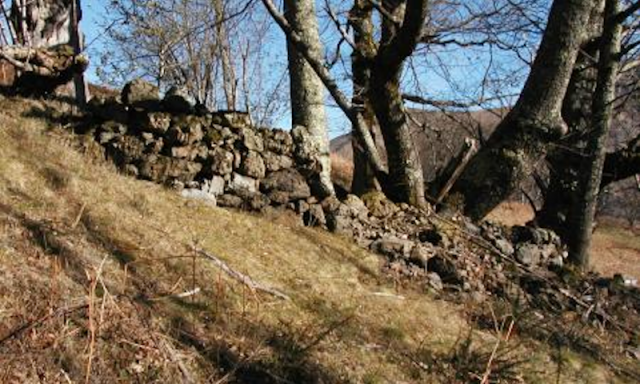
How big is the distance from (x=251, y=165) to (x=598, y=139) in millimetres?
4624

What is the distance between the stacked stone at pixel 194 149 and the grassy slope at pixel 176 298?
29 centimetres

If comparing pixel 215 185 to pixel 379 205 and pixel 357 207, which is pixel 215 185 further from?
pixel 379 205

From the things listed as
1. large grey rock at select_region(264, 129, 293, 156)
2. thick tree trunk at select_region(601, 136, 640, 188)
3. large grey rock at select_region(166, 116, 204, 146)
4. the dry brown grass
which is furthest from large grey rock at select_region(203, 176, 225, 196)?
the dry brown grass

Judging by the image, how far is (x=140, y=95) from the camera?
22.7ft

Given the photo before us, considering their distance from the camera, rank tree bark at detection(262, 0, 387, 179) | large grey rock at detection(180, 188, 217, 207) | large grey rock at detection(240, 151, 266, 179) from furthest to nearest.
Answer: tree bark at detection(262, 0, 387, 179) < large grey rock at detection(240, 151, 266, 179) < large grey rock at detection(180, 188, 217, 207)

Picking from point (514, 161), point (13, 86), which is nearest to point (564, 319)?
point (514, 161)

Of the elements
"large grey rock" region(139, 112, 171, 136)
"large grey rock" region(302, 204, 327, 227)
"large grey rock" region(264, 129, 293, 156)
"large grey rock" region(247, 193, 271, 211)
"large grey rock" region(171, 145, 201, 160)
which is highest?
"large grey rock" region(139, 112, 171, 136)

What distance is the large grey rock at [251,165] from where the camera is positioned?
22.3ft

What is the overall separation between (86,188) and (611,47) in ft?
21.9

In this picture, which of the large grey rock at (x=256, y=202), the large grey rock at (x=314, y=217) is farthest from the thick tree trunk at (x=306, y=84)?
the large grey rock at (x=256, y=202)

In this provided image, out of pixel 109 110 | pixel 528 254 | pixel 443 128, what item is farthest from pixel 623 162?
pixel 109 110

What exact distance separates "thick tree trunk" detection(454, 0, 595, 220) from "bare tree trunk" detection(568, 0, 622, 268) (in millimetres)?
1647

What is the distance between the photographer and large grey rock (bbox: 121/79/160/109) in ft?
22.5

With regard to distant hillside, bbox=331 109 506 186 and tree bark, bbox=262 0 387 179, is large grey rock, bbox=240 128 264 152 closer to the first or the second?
tree bark, bbox=262 0 387 179
